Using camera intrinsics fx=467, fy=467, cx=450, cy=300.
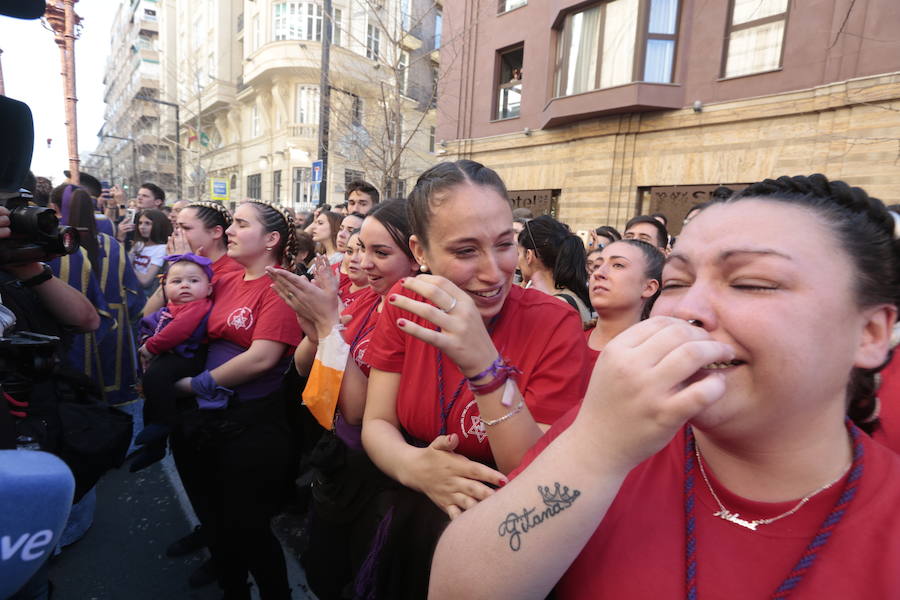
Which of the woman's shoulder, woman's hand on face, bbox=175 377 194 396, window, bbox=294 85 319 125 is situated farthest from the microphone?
window, bbox=294 85 319 125

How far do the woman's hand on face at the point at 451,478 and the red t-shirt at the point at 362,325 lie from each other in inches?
28.9

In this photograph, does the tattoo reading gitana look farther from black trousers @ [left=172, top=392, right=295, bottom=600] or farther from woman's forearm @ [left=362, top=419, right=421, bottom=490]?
black trousers @ [left=172, top=392, right=295, bottom=600]

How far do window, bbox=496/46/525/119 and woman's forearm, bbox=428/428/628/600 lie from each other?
49.7 ft

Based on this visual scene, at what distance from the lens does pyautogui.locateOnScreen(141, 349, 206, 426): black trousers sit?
2562mm

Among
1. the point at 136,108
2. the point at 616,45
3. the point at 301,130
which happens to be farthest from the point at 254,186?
the point at 616,45

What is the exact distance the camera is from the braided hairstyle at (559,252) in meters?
3.65

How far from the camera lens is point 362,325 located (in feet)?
7.98

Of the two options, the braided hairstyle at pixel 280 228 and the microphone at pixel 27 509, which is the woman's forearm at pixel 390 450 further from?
the braided hairstyle at pixel 280 228

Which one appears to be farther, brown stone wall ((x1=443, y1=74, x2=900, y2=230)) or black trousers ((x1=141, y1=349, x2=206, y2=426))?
brown stone wall ((x1=443, y1=74, x2=900, y2=230))

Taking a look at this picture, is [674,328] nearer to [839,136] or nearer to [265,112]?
[839,136]

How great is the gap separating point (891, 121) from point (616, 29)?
20.4 ft

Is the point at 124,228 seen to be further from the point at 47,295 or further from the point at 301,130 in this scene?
the point at 301,130

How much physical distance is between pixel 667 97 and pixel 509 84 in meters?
5.56

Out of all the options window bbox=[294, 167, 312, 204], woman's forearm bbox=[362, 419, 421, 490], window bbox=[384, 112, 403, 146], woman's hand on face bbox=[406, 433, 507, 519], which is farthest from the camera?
window bbox=[294, 167, 312, 204]
